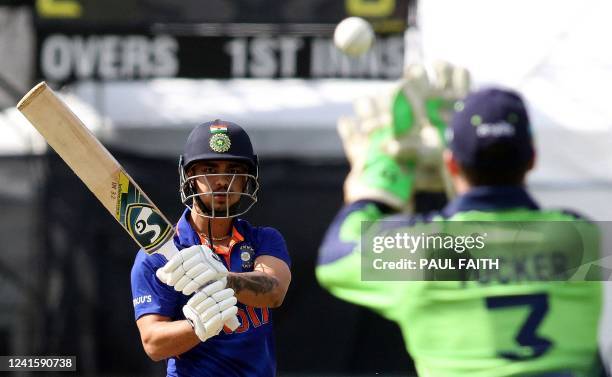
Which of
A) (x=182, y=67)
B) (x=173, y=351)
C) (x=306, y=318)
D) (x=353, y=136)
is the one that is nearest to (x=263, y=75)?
(x=182, y=67)

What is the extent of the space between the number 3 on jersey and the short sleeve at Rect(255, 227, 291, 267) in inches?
46.2

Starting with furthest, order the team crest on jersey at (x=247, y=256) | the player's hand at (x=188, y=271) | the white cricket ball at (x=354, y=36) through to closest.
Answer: the white cricket ball at (x=354, y=36), the team crest on jersey at (x=247, y=256), the player's hand at (x=188, y=271)

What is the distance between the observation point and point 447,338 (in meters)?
2.05

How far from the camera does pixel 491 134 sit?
2.03 meters

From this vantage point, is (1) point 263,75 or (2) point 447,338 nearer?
(2) point 447,338

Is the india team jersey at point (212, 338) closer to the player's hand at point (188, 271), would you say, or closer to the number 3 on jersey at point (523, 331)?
the player's hand at point (188, 271)

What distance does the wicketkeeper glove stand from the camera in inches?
83.2

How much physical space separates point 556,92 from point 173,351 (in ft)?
15.0

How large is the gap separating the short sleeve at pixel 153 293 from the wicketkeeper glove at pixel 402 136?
0.91m

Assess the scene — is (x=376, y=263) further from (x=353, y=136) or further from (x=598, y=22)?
(x=598, y=22)

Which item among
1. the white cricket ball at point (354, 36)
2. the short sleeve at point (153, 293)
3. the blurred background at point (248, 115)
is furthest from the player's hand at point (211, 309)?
the blurred background at point (248, 115)

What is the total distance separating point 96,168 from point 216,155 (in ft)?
1.00

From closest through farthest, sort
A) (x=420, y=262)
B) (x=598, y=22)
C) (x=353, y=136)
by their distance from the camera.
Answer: (x=420, y=262) → (x=353, y=136) → (x=598, y=22)

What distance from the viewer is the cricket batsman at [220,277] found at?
2875mm
